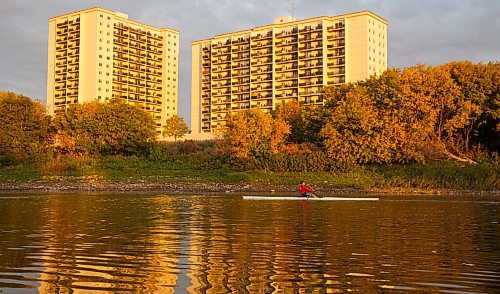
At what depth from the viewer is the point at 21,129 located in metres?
76.9

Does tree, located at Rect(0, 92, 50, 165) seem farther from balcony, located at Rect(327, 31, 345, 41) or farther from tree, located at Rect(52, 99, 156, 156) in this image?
balcony, located at Rect(327, 31, 345, 41)

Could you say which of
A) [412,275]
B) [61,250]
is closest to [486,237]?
[412,275]

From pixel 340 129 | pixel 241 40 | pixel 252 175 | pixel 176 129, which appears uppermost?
pixel 241 40

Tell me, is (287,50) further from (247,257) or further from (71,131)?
(247,257)

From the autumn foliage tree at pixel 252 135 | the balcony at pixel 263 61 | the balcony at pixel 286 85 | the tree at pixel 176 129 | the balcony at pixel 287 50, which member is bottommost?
the autumn foliage tree at pixel 252 135

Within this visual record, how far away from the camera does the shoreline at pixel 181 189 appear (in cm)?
5416

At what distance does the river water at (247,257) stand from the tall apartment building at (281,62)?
4503 inches

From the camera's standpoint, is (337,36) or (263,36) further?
(263,36)

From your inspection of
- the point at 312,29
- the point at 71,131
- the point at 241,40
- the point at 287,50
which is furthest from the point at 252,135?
the point at 241,40

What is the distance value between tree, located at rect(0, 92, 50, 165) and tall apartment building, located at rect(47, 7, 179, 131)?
6838cm

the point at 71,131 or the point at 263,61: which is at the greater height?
the point at 263,61

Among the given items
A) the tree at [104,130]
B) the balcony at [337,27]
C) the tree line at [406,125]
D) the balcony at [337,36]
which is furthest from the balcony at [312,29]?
the tree line at [406,125]

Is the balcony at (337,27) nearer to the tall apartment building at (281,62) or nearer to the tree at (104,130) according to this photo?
the tall apartment building at (281,62)

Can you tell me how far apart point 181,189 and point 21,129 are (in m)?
31.9
